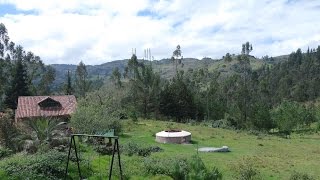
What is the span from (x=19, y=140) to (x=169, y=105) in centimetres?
5318

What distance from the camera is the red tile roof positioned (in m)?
54.3

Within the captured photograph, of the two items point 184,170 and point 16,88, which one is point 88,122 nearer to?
point 184,170

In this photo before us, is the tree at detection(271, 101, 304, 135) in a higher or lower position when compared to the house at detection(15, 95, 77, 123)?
lower

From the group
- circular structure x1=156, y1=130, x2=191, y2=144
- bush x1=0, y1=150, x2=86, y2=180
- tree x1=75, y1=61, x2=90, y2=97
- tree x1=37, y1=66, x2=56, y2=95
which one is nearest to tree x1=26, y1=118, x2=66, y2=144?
bush x1=0, y1=150, x2=86, y2=180

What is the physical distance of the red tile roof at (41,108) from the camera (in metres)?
54.3

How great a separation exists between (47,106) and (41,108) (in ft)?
3.15

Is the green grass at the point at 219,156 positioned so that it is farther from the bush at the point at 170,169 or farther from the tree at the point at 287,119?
the tree at the point at 287,119

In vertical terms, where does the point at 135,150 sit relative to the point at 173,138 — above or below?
above

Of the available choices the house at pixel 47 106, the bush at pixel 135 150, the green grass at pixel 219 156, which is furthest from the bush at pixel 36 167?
the house at pixel 47 106

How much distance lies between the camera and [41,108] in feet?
183

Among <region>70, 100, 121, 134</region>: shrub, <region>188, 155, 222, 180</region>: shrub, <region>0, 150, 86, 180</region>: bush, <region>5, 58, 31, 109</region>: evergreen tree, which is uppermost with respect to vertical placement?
<region>5, 58, 31, 109</region>: evergreen tree

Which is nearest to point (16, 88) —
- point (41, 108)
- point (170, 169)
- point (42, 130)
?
point (41, 108)

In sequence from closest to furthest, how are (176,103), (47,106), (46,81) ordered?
(47,106)
(176,103)
(46,81)

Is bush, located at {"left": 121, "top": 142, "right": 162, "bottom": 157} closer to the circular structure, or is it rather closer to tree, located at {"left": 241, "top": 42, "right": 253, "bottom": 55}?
the circular structure
